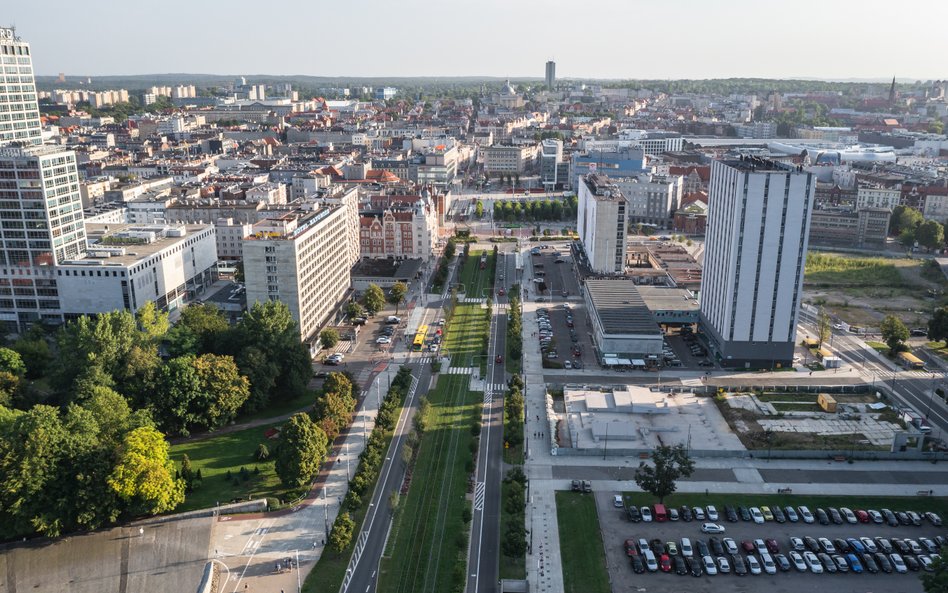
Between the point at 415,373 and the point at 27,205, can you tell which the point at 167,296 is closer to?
the point at 27,205

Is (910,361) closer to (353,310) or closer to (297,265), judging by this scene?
(353,310)

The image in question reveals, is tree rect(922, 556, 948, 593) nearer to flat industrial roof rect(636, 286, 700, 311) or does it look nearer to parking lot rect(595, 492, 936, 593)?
parking lot rect(595, 492, 936, 593)

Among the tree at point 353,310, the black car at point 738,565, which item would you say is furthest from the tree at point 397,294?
the black car at point 738,565

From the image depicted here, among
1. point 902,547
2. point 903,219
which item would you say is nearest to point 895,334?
point 902,547

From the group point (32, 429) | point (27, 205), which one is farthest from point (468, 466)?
point (27, 205)

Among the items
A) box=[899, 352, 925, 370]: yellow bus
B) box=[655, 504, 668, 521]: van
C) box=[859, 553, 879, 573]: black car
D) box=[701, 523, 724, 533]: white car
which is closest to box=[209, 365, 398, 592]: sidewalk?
box=[655, 504, 668, 521]: van

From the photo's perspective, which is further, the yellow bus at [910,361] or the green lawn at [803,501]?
the yellow bus at [910,361]

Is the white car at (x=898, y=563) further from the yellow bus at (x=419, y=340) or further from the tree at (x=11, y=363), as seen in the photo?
the tree at (x=11, y=363)
